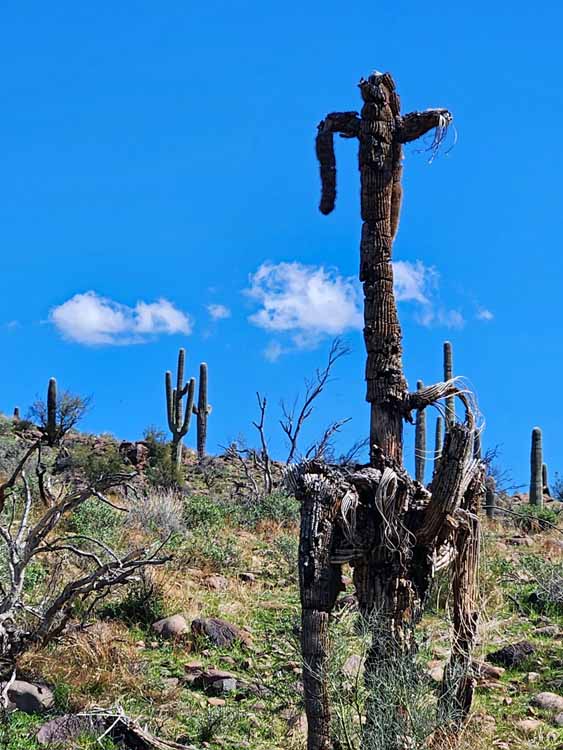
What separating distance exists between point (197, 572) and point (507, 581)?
13.8 feet

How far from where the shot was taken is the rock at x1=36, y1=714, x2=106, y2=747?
6723mm

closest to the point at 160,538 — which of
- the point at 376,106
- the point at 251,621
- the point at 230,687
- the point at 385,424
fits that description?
the point at 251,621

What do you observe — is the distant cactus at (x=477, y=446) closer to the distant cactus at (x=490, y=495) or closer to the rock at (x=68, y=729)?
the rock at (x=68, y=729)

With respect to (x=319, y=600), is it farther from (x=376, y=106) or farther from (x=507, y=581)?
(x=507, y=581)

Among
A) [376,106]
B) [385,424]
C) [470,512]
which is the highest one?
[376,106]

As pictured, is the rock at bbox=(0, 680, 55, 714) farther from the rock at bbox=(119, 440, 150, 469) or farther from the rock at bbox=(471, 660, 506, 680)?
the rock at bbox=(119, 440, 150, 469)

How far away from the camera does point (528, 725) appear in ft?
25.1

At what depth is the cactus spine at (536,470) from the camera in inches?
892

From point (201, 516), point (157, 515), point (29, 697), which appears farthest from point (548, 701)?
point (201, 516)

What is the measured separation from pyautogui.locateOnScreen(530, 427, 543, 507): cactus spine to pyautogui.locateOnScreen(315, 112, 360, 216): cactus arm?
16.0m

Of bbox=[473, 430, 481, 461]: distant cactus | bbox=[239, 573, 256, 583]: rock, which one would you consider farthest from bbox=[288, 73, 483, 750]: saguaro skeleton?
bbox=[239, 573, 256, 583]: rock

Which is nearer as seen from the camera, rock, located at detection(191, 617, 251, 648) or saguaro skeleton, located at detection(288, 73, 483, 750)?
saguaro skeleton, located at detection(288, 73, 483, 750)

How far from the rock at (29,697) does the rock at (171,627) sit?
6.39 ft

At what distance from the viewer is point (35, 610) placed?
806 cm
